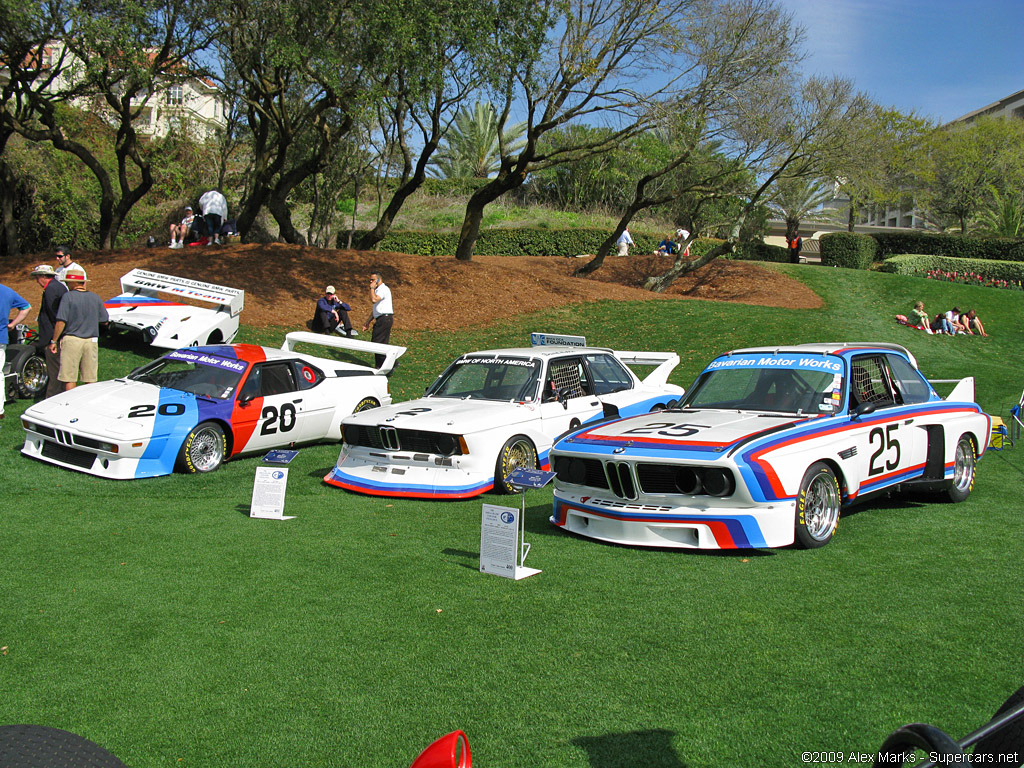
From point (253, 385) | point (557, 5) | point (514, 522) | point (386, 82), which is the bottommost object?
point (514, 522)

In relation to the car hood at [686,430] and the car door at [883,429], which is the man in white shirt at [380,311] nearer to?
the car hood at [686,430]

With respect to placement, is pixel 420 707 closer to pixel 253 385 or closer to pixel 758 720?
pixel 758 720

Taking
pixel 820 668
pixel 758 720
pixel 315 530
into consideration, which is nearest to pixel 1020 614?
pixel 820 668

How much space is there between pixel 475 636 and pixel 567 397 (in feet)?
17.9

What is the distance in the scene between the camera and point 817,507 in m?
6.55

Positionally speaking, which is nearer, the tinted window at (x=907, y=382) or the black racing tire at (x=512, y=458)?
the tinted window at (x=907, y=382)

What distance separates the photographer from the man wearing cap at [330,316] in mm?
16750

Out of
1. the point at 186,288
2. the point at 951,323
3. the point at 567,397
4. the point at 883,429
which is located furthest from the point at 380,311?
the point at 951,323

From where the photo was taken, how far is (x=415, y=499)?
847 centimetres

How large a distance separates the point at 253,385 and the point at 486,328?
1052 cm

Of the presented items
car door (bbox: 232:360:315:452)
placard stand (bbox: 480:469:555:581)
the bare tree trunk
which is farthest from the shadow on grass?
the bare tree trunk

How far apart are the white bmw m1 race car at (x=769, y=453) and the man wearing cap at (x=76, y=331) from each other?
6404 mm

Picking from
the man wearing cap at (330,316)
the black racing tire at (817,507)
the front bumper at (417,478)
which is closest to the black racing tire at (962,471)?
the black racing tire at (817,507)

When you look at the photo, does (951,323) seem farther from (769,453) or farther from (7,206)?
(7,206)
